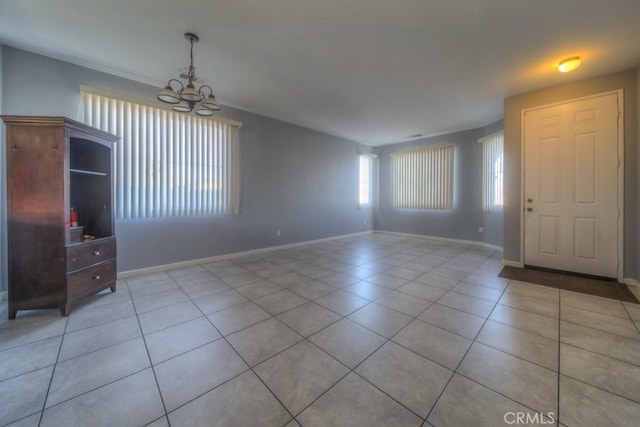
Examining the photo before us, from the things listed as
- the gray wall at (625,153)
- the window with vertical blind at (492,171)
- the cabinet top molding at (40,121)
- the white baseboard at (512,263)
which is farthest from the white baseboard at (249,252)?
the cabinet top molding at (40,121)

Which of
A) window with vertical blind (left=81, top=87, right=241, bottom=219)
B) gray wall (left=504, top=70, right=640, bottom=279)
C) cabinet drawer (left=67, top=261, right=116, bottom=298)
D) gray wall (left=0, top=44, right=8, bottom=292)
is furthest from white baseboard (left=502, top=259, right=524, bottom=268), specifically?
gray wall (left=0, top=44, right=8, bottom=292)

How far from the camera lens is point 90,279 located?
2.53 metres

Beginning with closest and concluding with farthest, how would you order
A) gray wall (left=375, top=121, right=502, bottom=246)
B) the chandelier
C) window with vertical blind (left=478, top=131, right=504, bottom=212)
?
1. the chandelier
2. window with vertical blind (left=478, top=131, right=504, bottom=212)
3. gray wall (left=375, top=121, right=502, bottom=246)

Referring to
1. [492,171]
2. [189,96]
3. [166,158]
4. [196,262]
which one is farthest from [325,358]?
[492,171]

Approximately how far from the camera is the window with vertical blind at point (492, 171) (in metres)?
4.91

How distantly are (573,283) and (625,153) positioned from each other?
1.76m

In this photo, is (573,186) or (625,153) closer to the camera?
(625,153)

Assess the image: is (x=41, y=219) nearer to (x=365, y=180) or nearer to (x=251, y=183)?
(x=251, y=183)

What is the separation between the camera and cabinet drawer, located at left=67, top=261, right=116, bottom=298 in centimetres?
233

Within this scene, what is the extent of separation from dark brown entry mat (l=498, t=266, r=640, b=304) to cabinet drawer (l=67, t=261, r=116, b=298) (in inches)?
198

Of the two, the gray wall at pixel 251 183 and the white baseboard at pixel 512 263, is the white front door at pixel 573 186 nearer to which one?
the white baseboard at pixel 512 263

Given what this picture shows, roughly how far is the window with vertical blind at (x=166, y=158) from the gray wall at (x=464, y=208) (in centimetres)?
479

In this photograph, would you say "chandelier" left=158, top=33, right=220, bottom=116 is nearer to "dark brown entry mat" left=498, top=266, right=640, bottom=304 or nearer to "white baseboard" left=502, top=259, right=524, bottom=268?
"dark brown entry mat" left=498, top=266, right=640, bottom=304

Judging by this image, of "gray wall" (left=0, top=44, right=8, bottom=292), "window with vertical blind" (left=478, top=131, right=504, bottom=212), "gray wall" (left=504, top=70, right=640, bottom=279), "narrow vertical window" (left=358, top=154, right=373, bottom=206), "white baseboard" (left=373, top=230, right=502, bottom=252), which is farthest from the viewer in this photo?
"narrow vertical window" (left=358, top=154, right=373, bottom=206)
